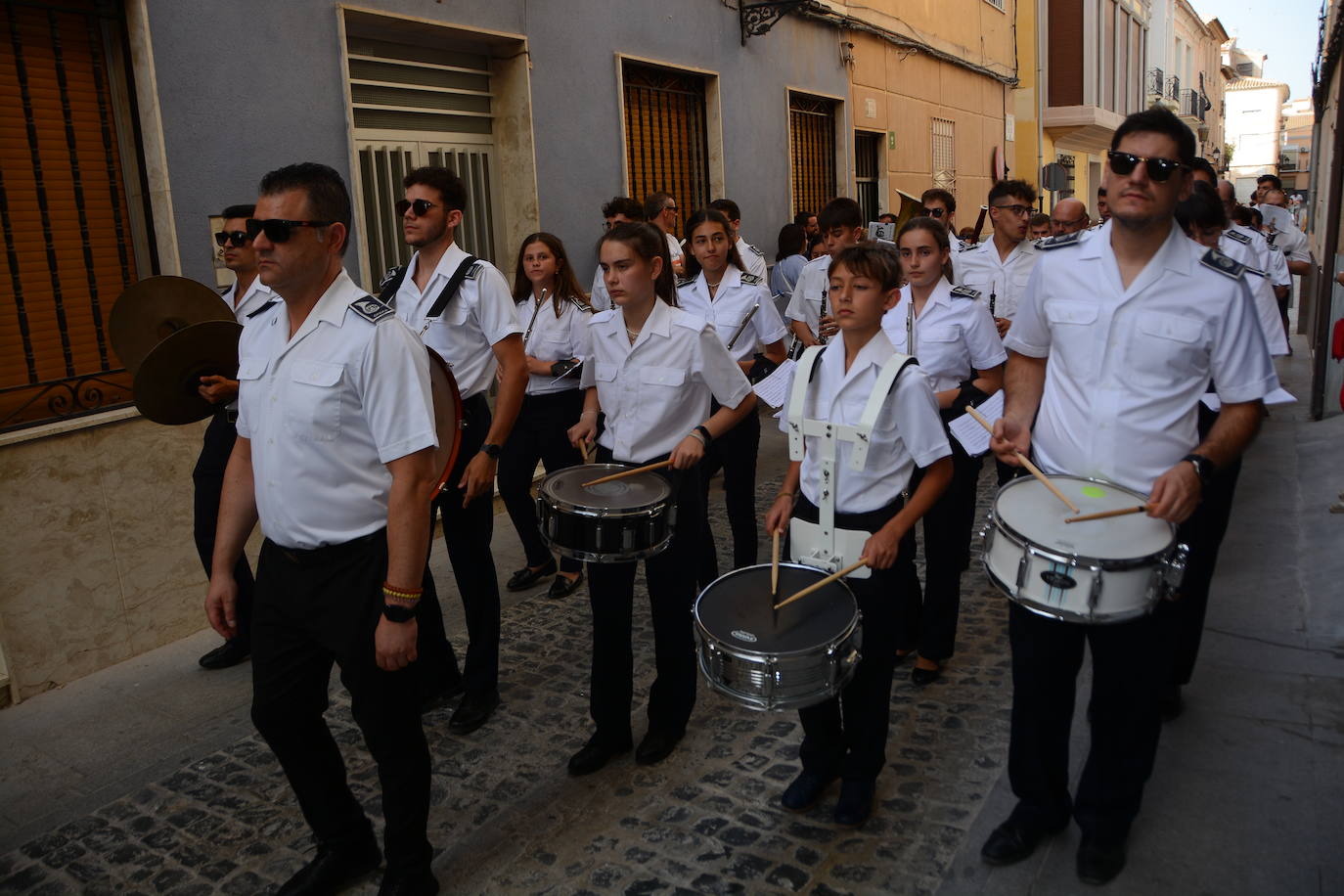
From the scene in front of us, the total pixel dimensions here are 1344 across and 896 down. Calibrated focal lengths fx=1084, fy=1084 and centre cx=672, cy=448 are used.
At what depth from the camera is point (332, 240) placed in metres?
2.90

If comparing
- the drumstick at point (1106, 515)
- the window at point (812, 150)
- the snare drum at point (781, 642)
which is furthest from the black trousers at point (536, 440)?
the window at point (812, 150)

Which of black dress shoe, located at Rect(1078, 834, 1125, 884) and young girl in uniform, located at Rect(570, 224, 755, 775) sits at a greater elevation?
young girl in uniform, located at Rect(570, 224, 755, 775)

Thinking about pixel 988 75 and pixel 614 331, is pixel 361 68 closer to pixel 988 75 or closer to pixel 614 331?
pixel 614 331

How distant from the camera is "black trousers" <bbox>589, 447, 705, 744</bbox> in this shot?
3.72 m

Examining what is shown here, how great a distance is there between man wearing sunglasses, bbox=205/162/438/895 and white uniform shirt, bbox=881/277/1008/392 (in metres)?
2.58

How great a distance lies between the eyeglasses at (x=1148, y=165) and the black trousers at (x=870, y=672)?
1.14m

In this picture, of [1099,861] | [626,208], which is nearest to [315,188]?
[1099,861]

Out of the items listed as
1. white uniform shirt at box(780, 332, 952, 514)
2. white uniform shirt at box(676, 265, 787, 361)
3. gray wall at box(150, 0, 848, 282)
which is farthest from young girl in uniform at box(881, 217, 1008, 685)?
gray wall at box(150, 0, 848, 282)

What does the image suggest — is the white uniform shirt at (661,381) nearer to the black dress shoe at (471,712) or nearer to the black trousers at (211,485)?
the black dress shoe at (471,712)

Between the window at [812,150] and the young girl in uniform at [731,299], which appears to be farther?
the window at [812,150]

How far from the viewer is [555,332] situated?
5.80 m

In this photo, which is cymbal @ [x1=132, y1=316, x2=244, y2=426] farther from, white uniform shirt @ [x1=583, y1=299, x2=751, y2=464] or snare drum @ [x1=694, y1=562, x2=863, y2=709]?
snare drum @ [x1=694, y1=562, x2=863, y2=709]

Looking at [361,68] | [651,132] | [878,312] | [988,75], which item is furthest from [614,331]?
[988,75]

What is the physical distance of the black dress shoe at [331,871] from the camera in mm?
3068
